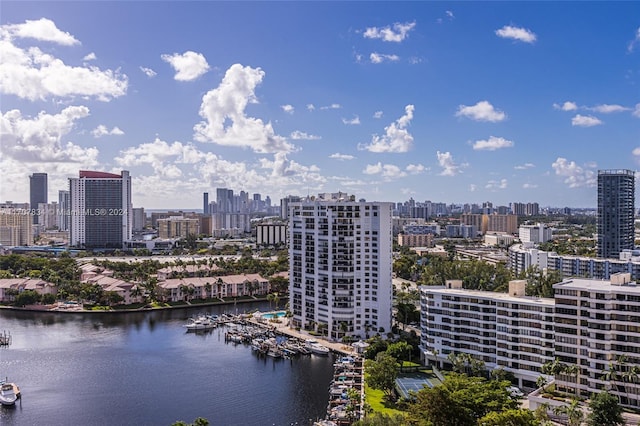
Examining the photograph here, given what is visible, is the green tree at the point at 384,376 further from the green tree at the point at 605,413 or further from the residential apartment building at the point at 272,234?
the residential apartment building at the point at 272,234

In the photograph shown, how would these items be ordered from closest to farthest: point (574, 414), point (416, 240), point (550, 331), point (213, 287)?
point (574, 414) < point (550, 331) < point (213, 287) < point (416, 240)

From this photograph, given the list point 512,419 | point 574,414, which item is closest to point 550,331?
point 574,414

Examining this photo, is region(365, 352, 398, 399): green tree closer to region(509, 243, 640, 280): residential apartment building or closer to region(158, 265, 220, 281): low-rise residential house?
region(509, 243, 640, 280): residential apartment building

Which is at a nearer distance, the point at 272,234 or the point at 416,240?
the point at 272,234

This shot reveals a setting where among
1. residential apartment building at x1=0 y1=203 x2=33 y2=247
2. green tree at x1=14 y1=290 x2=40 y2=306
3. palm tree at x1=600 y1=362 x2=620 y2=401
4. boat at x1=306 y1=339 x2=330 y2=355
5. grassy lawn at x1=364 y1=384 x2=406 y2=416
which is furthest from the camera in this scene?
residential apartment building at x1=0 y1=203 x2=33 y2=247

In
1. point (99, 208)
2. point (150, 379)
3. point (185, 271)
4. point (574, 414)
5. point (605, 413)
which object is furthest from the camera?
point (99, 208)

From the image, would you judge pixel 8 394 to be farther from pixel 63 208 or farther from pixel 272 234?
pixel 63 208

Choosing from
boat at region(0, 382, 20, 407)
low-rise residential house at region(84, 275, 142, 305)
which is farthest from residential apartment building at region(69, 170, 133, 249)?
boat at region(0, 382, 20, 407)
